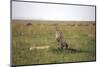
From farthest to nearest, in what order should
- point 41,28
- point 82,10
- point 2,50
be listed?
point 82,10 → point 41,28 → point 2,50

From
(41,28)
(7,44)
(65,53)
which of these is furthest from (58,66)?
(7,44)

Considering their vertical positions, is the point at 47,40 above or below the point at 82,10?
below

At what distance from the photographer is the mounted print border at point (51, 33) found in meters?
2.27

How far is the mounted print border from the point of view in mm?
2270

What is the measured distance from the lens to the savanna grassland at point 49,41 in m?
2.27

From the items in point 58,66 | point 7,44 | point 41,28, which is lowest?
point 58,66

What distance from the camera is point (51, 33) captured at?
240 cm

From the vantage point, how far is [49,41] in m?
2.40

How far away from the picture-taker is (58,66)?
2441 mm

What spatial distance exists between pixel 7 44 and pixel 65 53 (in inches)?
28.9

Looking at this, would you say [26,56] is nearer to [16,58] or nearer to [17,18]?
[16,58]

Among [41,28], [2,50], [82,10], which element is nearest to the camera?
[2,50]

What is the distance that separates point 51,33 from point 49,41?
10 cm

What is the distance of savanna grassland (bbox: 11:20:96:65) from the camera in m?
2.27
